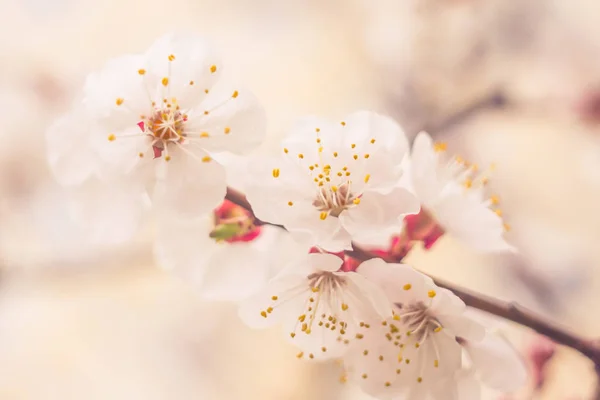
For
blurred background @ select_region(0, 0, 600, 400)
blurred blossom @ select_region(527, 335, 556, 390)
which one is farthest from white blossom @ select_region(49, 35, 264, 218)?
blurred background @ select_region(0, 0, 600, 400)

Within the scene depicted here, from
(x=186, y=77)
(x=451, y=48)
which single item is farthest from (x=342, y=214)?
(x=451, y=48)

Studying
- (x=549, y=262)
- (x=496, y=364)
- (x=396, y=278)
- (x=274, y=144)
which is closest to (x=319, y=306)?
(x=396, y=278)

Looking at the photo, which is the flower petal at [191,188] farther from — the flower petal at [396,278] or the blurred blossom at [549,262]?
the blurred blossom at [549,262]

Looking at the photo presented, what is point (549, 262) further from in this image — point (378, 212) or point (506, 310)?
point (378, 212)

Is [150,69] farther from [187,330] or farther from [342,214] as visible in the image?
[187,330]

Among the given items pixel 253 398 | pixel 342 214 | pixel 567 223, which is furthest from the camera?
pixel 567 223

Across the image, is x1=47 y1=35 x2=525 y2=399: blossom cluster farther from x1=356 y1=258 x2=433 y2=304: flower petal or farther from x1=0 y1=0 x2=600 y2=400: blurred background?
x1=0 y1=0 x2=600 y2=400: blurred background

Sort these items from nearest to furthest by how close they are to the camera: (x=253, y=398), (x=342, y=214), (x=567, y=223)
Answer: (x=342, y=214), (x=253, y=398), (x=567, y=223)
